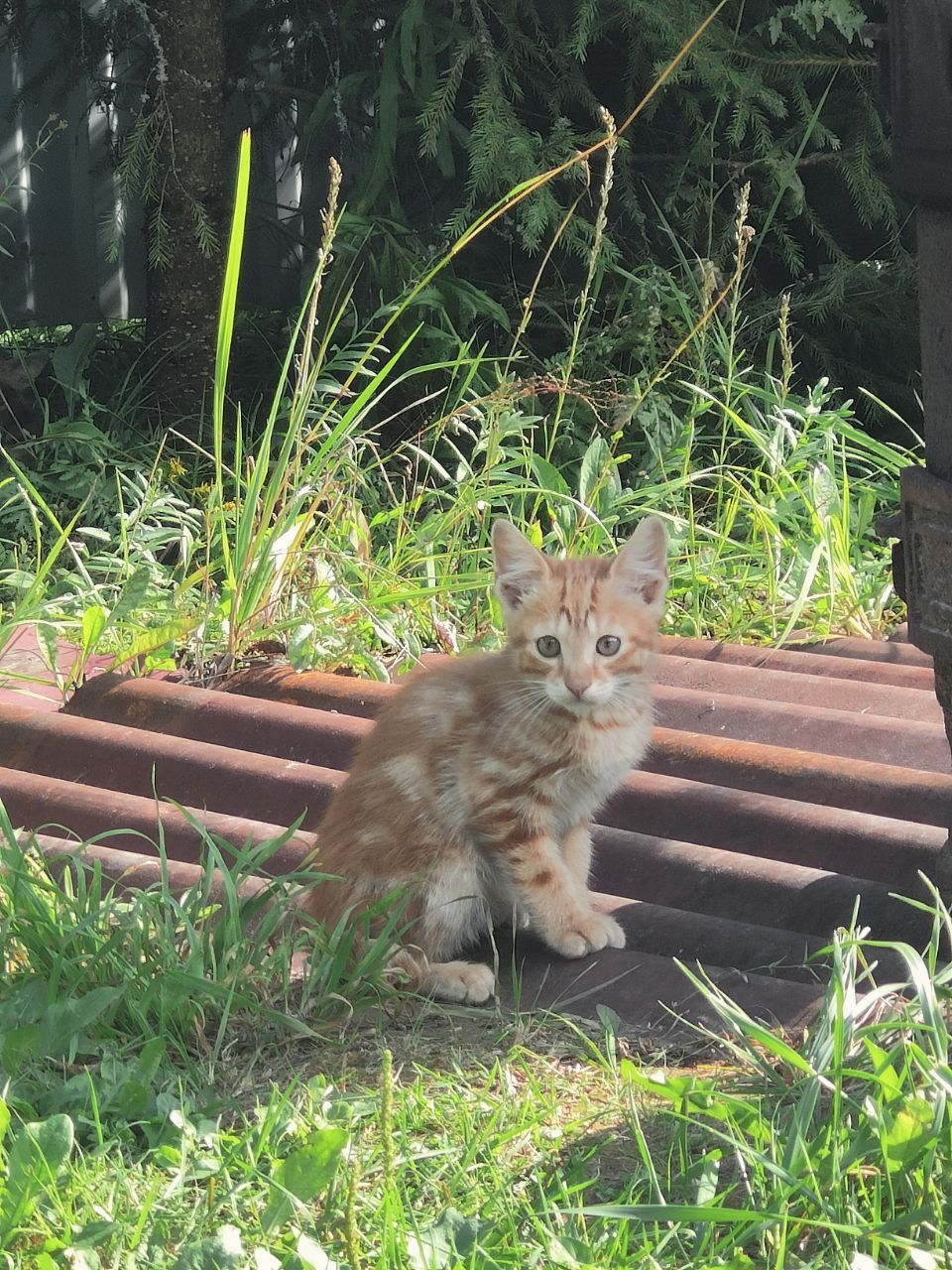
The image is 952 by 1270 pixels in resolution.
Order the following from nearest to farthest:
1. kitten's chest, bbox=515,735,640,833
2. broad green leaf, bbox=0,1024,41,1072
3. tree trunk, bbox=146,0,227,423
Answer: broad green leaf, bbox=0,1024,41,1072
kitten's chest, bbox=515,735,640,833
tree trunk, bbox=146,0,227,423

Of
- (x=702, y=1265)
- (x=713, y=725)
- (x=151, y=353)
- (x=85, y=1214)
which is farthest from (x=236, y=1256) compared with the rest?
(x=151, y=353)

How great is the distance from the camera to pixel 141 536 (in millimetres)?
4801

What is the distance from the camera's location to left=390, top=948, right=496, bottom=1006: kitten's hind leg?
101 inches

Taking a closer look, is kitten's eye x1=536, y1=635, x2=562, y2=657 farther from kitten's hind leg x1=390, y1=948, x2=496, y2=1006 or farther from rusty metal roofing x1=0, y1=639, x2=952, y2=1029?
kitten's hind leg x1=390, y1=948, x2=496, y2=1006

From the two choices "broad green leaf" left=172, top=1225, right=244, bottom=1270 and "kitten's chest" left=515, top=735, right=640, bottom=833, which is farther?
"kitten's chest" left=515, top=735, right=640, bottom=833

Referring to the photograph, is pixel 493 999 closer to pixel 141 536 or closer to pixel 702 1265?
pixel 702 1265

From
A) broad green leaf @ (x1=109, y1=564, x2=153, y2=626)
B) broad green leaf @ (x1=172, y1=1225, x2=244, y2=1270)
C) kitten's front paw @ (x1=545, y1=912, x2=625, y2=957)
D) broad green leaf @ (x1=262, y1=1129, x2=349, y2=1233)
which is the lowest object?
broad green leaf @ (x1=172, y1=1225, x2=244, y2=1270)

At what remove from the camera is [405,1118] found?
214 cm

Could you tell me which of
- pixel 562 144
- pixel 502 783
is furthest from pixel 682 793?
pixel 562 144

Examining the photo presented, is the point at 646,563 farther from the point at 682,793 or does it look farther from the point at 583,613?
the point at 682,793

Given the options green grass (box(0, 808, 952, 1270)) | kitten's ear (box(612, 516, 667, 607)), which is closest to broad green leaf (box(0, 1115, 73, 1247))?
green grass (box(0, 808, 952, 1270))

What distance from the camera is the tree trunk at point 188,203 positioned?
6078 mm

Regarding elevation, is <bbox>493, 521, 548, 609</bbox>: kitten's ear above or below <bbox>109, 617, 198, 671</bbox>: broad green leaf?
above

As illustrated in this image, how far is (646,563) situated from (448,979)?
101cm
